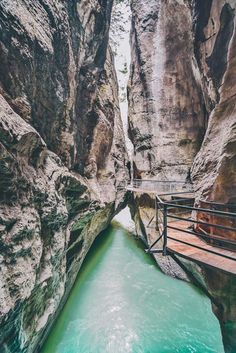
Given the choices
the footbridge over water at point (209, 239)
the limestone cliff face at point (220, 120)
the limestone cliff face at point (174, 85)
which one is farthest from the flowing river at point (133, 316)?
the limestone cliff face at point (220, 120)

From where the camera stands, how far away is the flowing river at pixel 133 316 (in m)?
4.86

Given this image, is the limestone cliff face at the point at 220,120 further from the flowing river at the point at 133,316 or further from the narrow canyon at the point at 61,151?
the flowing river at the point at 133,316

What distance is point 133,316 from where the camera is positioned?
5.89 meters

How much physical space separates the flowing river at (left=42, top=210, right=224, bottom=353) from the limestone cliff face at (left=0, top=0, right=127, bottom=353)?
77 centimetres

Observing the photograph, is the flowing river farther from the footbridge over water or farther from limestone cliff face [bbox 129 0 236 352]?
the footbridge over water

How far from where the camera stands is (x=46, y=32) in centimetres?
517

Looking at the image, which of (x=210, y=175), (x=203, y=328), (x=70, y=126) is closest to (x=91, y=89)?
(x=70, y=126)

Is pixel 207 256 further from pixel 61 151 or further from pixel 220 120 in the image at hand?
pixel 61 151

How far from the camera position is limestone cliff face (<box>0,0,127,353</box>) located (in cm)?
301

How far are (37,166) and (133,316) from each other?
5.12 meters

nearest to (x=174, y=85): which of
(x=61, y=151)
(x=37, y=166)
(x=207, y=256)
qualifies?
(x=61, y=151)

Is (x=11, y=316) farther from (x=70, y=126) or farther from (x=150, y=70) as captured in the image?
(x=150, y=70)

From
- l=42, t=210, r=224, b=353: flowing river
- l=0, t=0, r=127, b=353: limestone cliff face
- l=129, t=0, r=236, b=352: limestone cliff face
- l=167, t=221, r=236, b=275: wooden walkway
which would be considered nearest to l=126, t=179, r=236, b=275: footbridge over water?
l=167, t=221, r=236, b=275: wooden walkway

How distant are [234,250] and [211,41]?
5262mm
